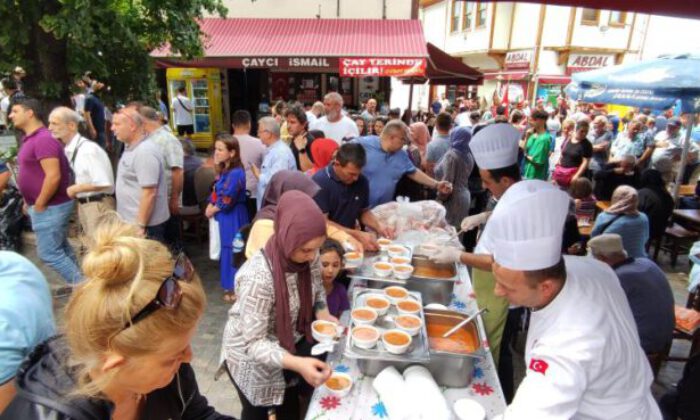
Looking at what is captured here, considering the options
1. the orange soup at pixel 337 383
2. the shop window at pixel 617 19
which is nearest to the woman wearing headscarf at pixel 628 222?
the orange soup at pixel 337 383

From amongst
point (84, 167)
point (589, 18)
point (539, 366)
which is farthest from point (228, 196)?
point (589, 18)

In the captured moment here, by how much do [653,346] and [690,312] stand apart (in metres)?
0.99

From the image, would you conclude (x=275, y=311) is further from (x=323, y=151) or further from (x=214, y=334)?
(x=323, y=151)

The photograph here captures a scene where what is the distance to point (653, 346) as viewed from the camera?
296 cm

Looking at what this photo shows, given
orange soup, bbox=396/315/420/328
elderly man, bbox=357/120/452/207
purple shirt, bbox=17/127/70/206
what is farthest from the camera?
elderly man, bbox=357/120/452/207

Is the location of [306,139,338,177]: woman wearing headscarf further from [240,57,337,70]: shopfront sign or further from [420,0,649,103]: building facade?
[420,0,649,103]: building facade

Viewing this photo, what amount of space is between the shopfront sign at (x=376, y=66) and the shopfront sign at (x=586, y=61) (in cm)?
1367

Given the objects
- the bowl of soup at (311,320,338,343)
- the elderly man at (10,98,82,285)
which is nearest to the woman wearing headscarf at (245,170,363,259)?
the bowl of soup at (311,320,338,343)

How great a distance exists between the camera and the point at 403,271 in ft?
8.96

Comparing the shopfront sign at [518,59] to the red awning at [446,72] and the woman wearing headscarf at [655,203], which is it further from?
the woman wearing headscarf at [655,203]

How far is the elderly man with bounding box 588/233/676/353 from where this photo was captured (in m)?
2.84

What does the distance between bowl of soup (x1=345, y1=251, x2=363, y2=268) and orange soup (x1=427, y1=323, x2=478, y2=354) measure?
707mm

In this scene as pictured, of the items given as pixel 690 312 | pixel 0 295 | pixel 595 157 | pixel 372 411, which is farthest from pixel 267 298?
pixel 595 157

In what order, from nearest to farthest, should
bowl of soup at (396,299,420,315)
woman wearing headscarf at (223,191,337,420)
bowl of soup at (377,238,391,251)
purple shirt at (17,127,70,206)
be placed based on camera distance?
woman wearing headscarf at (223,191,337,420)
bowl of soup at (396,299,420,315)
bowl of soup at (377,238,391,251)
purple shirt at (17,127,70,206)
